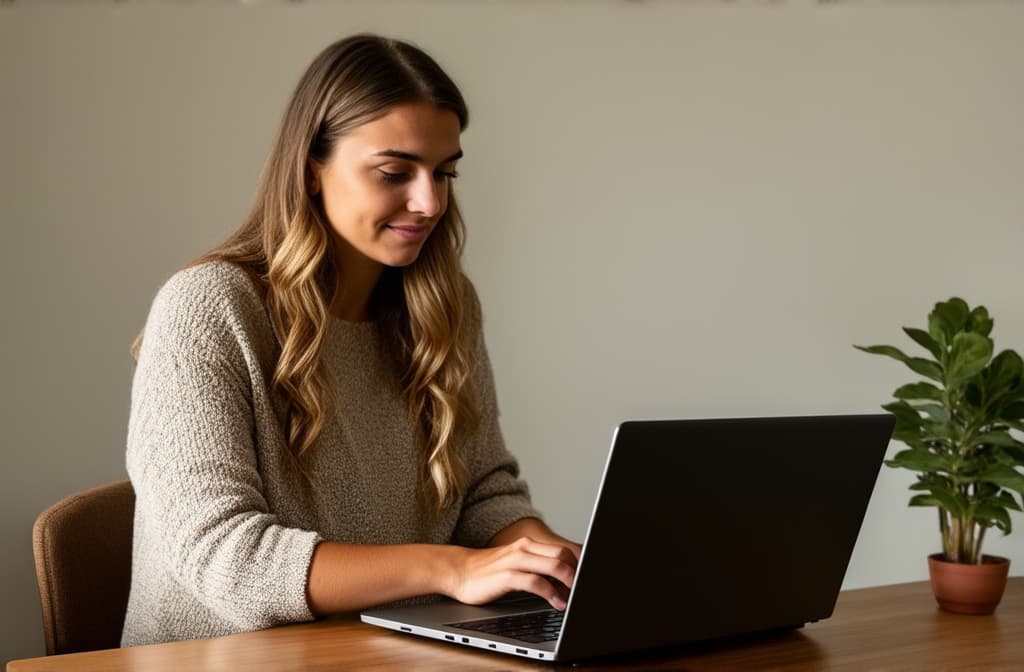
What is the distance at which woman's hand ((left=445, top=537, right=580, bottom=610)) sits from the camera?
1280 mm

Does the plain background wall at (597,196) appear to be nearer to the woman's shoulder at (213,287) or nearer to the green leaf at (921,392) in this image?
the woman's shoulder at (213,287)

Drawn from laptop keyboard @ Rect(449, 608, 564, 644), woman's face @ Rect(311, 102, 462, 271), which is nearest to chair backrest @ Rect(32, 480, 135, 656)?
woman's face @ Rect(311, 102, 462, 271)

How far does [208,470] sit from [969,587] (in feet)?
3.12

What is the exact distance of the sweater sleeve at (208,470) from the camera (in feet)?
4.56

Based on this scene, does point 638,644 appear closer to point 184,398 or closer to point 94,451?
point 184,398

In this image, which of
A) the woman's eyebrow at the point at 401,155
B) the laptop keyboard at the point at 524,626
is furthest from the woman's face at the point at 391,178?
the laptop keyboard at the point at 524,626

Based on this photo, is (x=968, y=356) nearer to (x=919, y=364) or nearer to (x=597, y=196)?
(x=919, y=364)

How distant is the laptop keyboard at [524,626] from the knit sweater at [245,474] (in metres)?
0.22

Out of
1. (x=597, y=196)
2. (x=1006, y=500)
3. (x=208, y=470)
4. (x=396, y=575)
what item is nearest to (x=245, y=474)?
(x=208, y=470)

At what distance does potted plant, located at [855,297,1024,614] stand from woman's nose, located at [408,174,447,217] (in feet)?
2.03

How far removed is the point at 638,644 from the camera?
3.89 feet

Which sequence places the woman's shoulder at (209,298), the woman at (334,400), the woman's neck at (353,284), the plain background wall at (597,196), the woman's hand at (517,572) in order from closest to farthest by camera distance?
the woman's hand at (517,572) → the woman at (334,400) → the woman's shoulder at (209,298) → the woman's neck at (353,284) → the plain background wall at (597,196)

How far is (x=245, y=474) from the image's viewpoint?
147 centimetres

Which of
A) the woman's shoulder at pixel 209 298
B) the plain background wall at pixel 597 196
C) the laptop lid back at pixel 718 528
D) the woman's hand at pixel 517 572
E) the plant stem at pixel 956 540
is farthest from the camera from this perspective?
the plain background wall at pixel 597 196
